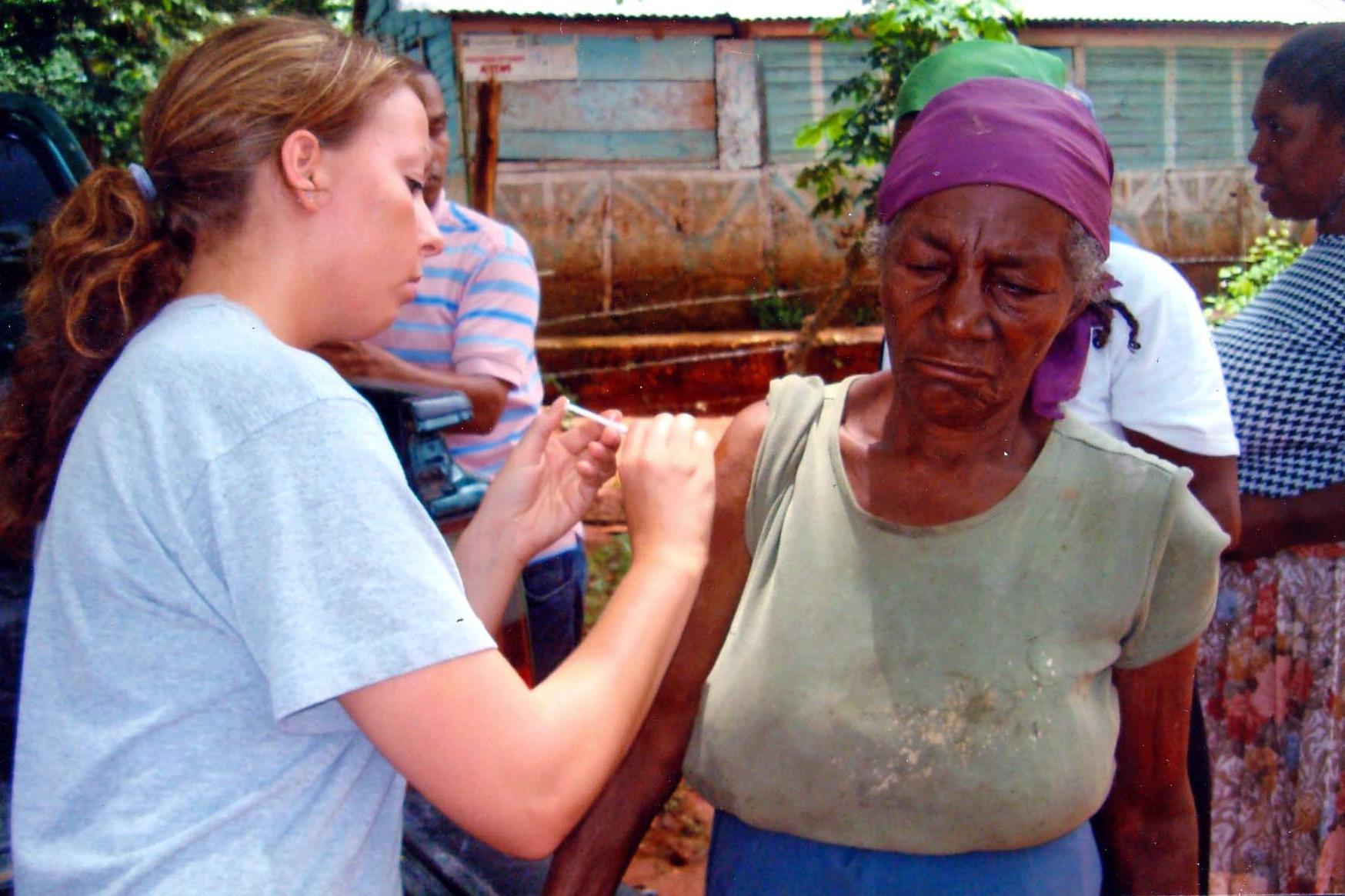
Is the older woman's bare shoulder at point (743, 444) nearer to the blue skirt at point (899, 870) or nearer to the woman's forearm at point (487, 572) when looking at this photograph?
the woman's forearm at point (487, 572)

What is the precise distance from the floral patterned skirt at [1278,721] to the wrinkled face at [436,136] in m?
2.09

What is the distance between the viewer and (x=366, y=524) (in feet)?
3.30

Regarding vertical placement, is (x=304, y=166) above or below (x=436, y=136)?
below

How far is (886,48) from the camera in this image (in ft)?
20.3

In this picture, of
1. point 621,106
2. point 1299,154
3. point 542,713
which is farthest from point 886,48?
point 542,713

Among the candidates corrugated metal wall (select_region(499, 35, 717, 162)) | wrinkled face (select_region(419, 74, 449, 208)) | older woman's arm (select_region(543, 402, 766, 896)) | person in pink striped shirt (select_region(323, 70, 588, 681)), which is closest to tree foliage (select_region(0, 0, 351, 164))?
wrinkled face (select_region(419, 74, 449, 208))

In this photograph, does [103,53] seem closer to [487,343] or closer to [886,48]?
[886,48]

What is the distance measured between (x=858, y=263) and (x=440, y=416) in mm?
6294

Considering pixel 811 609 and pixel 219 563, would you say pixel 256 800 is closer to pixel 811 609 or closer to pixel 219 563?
pixel 219 563

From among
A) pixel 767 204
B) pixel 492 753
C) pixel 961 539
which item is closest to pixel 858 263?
pixel 767 204

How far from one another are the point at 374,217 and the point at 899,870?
100cm

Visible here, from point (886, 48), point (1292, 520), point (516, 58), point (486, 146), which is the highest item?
point (516, 58)

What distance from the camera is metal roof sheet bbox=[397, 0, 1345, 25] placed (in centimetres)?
1020

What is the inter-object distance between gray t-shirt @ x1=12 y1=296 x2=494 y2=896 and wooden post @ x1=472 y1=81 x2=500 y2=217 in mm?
5370
